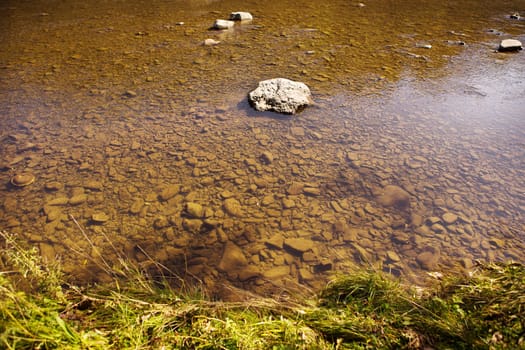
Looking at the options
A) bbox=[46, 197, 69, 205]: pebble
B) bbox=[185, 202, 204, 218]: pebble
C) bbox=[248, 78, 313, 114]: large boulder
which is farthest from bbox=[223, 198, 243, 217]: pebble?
bbox=[248, 78, 313, 114]: large boulder

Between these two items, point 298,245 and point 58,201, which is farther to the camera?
point 58,201

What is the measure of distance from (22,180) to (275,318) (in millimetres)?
3514

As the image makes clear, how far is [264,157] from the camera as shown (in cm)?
412

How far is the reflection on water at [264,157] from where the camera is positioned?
3041 mm

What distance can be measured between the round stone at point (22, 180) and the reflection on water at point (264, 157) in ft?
0.27

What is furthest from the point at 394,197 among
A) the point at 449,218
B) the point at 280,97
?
the point at 280,97

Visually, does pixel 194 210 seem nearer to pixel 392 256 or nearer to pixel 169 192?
pixel 169 192

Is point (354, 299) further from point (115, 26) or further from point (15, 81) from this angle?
point (115, 26)

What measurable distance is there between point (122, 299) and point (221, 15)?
9.16 metres

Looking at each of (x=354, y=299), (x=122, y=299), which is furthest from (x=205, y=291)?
(x=354, y=299)

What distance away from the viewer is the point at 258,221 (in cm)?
334

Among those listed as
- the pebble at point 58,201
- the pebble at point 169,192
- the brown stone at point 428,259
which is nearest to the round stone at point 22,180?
the pebble at point 58,201

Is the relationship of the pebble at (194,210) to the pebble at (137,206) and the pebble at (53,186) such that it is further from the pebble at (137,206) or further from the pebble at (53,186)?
the pebble at (53,186)

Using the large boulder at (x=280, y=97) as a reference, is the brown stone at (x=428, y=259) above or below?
below
